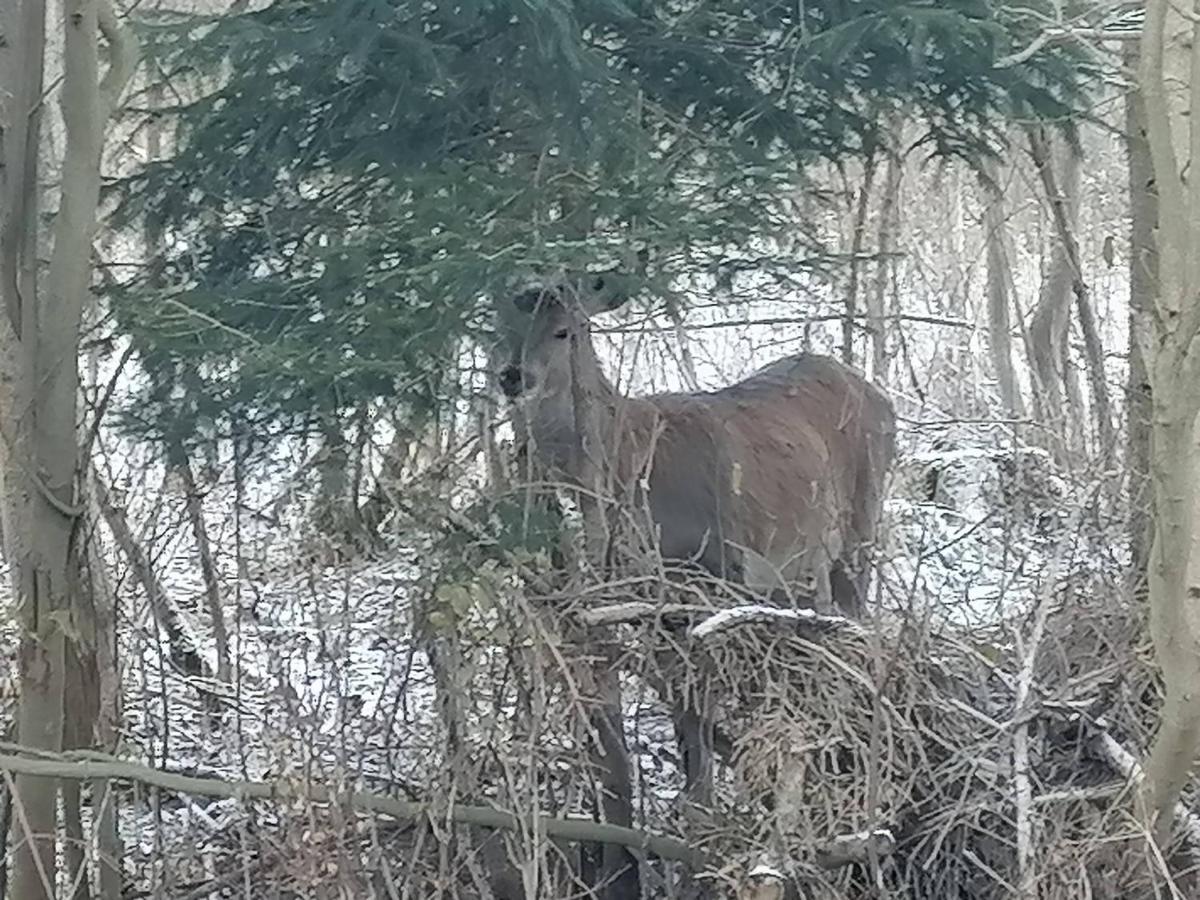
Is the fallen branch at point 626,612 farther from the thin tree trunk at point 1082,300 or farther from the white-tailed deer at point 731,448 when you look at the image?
the thin tree trunk at point 1082,300

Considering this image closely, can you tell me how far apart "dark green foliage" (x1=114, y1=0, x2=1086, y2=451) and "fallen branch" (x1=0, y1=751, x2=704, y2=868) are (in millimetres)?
1057

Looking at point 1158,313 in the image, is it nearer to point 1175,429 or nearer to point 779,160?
point 1175,429

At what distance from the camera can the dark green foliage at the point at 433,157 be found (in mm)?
4832

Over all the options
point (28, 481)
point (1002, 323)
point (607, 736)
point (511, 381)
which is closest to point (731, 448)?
point (511, 381)

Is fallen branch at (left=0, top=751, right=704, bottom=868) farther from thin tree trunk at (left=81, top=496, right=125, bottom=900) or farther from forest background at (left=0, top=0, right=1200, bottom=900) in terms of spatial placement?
thin tree trunk at (left=81, top=496, right=125, bottom=900)

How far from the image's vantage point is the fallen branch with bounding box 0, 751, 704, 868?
488 centimetres

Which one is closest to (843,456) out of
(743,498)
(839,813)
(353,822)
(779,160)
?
(743,498)

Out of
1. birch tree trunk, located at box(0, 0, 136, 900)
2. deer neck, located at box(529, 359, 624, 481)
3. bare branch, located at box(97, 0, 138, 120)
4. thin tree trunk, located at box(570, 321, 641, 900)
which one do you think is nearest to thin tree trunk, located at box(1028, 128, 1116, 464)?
deer neck, located at box(529, 359, 624, 481)

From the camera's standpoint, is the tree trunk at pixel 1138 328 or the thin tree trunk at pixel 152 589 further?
the thin tree trunk at pixel 152 589

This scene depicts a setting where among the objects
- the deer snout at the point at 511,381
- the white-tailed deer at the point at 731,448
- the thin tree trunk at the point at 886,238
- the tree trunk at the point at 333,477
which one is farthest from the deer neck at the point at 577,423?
the thin tree trunk at the point at 886,238

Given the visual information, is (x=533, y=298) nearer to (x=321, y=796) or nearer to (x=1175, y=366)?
(x=321, y=796)

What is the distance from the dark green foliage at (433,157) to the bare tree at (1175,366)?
1364 millimetres

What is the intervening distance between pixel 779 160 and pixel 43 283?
2.42 m

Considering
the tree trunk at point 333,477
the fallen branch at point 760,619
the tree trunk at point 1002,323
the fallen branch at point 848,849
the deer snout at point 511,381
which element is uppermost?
the tree trunk at point 1002,323
